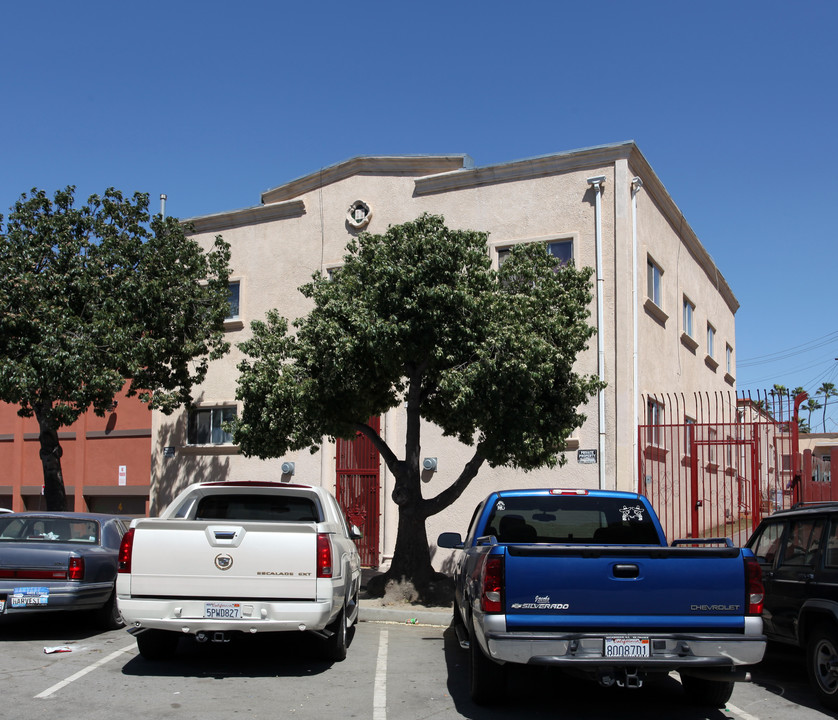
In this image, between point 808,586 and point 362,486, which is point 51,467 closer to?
point 362,486

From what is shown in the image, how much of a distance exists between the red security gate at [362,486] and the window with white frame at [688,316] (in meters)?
7.61

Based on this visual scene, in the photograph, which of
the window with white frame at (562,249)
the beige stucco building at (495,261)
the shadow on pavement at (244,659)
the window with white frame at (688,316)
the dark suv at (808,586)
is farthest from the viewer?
the window with white frame at (688,316)

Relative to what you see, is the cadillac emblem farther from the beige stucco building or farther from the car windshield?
the beige stucco building

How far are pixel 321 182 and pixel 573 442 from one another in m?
7.68

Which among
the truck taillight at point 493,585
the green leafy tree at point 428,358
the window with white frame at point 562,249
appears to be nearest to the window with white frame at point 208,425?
the green leafy tree at point 428,358

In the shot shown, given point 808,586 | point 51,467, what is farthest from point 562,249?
point 51,467

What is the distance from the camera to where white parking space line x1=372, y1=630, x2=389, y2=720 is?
258 inches

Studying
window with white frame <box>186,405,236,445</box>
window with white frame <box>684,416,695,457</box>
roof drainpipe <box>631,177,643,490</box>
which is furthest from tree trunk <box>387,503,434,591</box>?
window with white frame <box>186,405,236,445</box>

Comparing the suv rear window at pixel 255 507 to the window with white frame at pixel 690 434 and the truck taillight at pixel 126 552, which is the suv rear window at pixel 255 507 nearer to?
the truck taillight at pixel 126 552

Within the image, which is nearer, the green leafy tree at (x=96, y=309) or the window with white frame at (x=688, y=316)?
the green leafy tree at (x=96, y=309)

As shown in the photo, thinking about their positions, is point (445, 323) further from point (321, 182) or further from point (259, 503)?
point (321, 182)

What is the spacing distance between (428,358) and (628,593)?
20.0 feet

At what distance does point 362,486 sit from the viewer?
55.8 ft

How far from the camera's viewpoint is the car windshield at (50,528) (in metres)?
10.2
